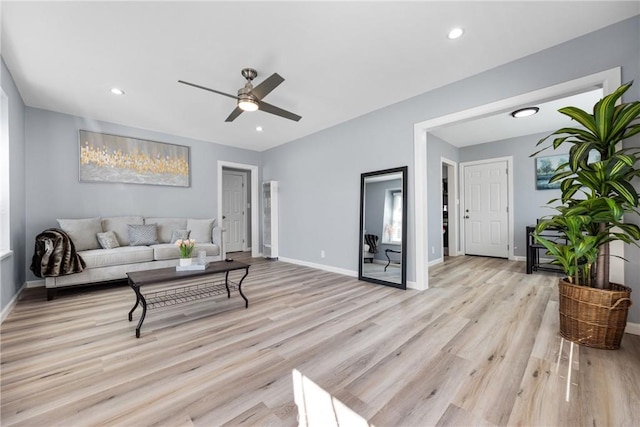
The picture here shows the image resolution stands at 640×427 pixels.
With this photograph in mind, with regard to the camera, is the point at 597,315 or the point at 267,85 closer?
the point at 597,315

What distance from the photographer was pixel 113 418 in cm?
129

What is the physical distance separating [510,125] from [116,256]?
22.2 feet

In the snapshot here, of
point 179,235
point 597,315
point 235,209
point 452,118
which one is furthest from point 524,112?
point 235,209

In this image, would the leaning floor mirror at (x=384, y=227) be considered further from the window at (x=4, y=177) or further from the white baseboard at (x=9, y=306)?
the window at (x=4, y=177)

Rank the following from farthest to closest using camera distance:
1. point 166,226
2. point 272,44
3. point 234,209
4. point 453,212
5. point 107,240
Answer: point 234,209 < point 453,212 < point 166,226 < point 107,240 < point 272,44

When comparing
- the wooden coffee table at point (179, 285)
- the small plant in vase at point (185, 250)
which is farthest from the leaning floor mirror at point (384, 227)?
the small plant in vase at point (185, 250)

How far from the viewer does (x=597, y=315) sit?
192 cm

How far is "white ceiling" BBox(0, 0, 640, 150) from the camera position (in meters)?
2.01

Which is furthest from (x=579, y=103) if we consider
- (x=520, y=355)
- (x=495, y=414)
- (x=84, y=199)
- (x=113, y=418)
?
(x=84, y=199)

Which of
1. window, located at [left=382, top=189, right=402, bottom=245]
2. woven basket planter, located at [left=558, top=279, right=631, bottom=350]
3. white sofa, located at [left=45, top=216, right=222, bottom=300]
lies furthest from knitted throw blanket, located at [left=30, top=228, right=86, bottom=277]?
woven basket planter, located at [left=558, top=279, right=631, bottom=350]

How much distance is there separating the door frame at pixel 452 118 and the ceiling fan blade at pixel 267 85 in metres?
1.96

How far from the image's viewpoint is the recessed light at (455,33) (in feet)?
7.30

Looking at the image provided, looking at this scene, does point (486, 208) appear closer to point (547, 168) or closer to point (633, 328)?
point (547, 168)

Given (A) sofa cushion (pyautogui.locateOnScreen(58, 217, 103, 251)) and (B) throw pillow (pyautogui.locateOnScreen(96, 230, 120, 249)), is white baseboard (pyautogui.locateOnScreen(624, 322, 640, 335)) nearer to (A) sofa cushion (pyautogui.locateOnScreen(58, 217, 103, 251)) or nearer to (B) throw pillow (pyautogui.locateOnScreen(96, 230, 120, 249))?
(B) throw pillow (pyautogui.locateOnScreen(96, 230, 120, 249))
